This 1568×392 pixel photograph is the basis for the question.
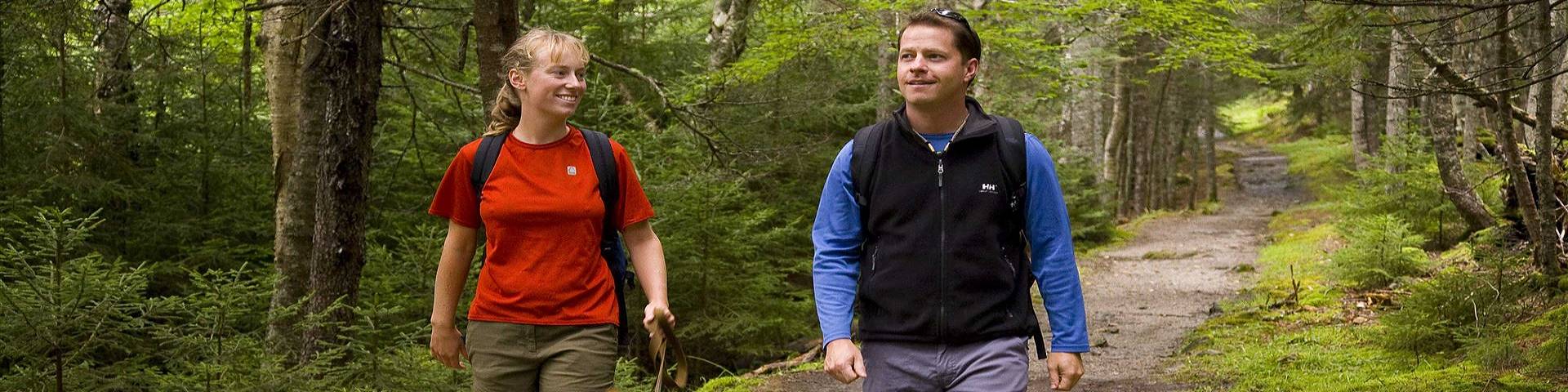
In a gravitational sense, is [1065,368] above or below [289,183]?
below

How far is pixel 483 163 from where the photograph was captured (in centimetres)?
355

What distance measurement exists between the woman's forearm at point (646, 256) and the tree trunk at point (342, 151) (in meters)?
3.15

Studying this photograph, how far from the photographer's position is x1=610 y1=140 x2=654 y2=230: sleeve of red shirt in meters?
3.65

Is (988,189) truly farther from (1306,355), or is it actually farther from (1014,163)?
(1306,355)

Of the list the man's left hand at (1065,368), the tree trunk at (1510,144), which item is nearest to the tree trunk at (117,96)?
the man's left hand at (1065,368)

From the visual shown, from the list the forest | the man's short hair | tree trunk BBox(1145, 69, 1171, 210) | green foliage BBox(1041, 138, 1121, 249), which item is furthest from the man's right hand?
tree trunk BBox(1145, 69, 1171, 210)

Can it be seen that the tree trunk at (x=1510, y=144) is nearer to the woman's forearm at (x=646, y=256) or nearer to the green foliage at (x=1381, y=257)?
the green foliage at (x=1381, y=257)

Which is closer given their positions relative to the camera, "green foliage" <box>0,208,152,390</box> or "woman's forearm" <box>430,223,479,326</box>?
"woman's forearm" <box>430,223,479,326</box>

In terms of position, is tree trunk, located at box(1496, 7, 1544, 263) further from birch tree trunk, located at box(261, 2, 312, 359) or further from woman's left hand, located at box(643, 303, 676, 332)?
birch tree trunk, located at box(261, 2, 312, 359)

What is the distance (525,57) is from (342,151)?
3.43 m

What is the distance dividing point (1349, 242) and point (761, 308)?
8.74 m

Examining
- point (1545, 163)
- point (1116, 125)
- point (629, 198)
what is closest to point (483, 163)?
point (629, 198)

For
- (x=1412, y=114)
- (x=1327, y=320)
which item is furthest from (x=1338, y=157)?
(x=1327, y=320)

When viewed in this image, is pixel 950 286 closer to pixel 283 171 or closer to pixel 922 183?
pixel 922 183
